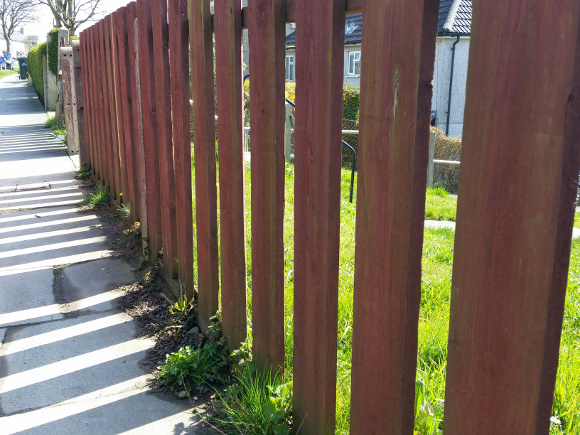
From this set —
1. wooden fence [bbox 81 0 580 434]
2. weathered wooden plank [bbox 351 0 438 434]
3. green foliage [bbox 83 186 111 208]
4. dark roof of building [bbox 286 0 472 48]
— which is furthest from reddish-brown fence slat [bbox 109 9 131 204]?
dark roof of building [bbox 286 0 472 48]

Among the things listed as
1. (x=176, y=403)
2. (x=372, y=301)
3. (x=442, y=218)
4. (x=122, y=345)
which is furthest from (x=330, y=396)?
(x=442, y=218)

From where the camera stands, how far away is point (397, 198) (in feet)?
5.01

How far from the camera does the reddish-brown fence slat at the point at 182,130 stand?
315cm

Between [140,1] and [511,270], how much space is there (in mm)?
3326

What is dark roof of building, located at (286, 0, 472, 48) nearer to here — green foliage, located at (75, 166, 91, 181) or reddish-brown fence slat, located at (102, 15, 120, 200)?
green foliage, located at (75, 166, 91, 181)

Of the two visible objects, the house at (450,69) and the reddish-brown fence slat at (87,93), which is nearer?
the reddish-brown fence slat at (87,93)

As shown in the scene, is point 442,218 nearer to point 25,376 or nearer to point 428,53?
point 25,376

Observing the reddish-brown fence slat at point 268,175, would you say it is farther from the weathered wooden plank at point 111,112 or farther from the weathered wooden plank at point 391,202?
the weathered wooden plank at point 111,112

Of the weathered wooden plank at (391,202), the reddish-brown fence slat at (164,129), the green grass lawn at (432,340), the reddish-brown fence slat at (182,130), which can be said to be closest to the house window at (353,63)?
the green grass lawn at (432,340)

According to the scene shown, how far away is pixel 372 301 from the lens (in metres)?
1.66

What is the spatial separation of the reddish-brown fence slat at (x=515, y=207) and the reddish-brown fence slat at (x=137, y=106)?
3206 mm

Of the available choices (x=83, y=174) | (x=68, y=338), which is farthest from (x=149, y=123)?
(x=83, y=174)

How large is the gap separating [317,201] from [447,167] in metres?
12.6

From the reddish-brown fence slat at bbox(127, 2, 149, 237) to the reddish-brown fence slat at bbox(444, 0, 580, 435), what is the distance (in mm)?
3206
